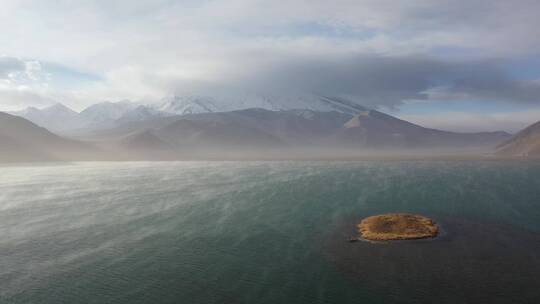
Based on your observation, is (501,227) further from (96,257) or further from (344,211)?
(96,257)

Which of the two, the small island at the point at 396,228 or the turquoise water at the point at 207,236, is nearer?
the turquoise water at the point at 207,236

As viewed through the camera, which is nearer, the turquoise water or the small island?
the turquoise water

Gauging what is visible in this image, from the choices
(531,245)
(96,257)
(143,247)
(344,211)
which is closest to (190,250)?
(143,247)

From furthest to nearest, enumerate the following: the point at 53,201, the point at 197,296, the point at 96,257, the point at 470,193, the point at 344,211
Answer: the point at 470,193 → the point at 53,201 → the point at 344,211 → the point at 96,257 → the point at 197,296

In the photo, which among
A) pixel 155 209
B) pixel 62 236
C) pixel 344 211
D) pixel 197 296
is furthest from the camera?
pixel 155 209
